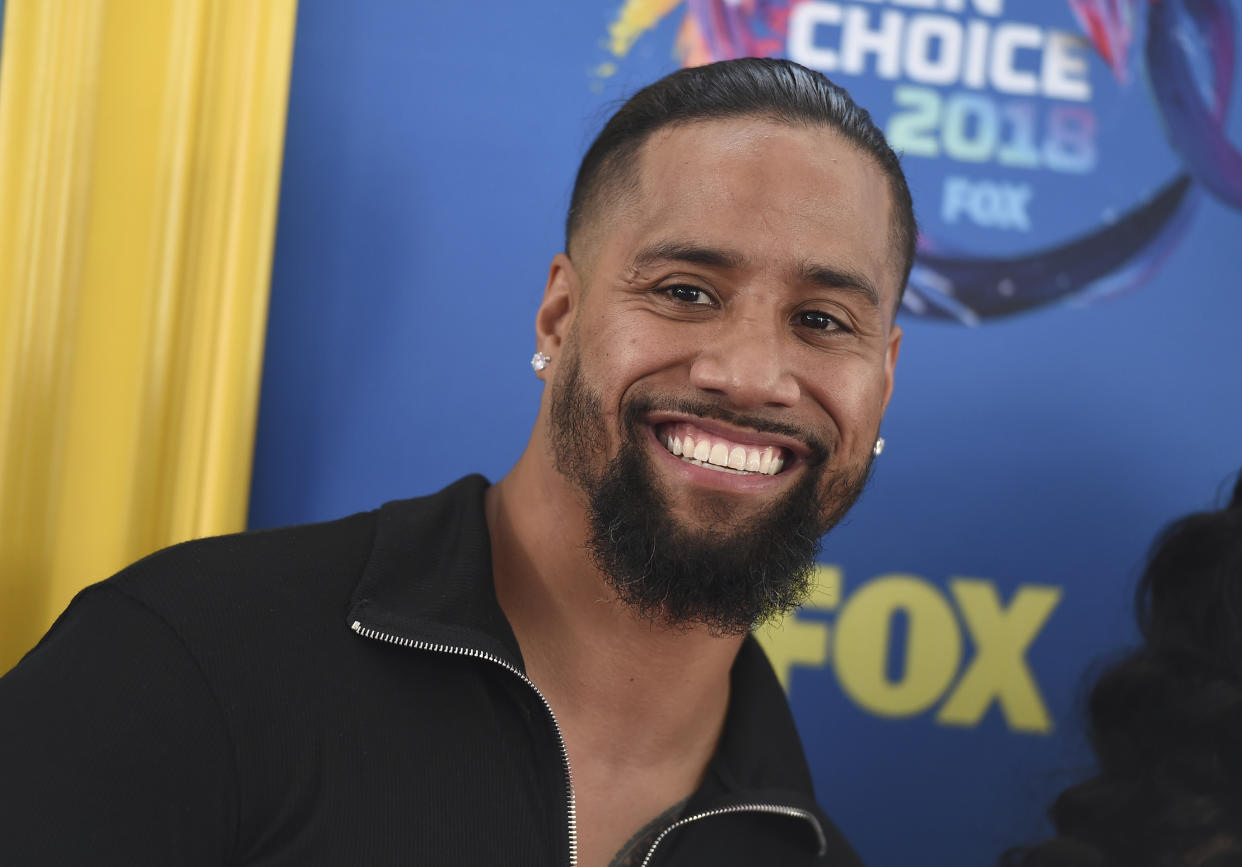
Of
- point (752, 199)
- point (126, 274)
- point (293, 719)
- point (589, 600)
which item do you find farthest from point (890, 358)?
point (126, 274)

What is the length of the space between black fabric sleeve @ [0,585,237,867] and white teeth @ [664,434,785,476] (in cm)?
56

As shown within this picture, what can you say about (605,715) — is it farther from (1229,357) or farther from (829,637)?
(1229,357)

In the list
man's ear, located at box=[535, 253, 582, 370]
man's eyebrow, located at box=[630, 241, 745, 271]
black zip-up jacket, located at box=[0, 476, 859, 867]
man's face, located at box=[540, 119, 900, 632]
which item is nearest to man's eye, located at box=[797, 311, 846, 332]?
man's face, located at box=[540, 119, 900, 632]

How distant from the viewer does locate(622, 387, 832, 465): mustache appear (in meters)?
1.30

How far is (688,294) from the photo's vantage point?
1.36 metres

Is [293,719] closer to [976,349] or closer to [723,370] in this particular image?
[723,370]

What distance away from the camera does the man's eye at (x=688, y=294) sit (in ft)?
4.44

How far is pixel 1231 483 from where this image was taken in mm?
1858

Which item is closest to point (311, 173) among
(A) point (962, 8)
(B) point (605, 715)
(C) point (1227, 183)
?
(B) point (605, 715)

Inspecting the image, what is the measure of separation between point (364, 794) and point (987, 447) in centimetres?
113

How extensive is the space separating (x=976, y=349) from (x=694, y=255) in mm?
705

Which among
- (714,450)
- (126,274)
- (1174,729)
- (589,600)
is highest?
(126,274)

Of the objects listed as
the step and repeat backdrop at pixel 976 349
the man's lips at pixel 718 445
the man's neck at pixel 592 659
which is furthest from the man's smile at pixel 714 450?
the step and repeat backdrop at pixel 976 349

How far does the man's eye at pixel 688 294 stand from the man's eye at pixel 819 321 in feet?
0.38
